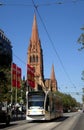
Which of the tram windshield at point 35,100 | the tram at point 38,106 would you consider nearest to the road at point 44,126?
the tram at point 38,106

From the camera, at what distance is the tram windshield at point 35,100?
39750 millimetres

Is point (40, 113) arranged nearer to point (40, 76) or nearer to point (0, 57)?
point (0, 57)

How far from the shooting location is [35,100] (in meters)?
39.8

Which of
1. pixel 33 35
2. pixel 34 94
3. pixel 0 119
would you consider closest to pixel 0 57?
pixel 34 94

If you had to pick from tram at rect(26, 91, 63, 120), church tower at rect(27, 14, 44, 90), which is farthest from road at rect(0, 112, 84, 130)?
church tower at rect(27, 14, 44, 90)

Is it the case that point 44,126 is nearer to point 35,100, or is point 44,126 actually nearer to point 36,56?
point 35,100

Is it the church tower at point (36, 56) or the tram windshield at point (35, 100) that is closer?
the tram windshield at point (35, 100)

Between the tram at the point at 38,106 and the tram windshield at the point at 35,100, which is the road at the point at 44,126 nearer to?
the tram at the point at 38,106

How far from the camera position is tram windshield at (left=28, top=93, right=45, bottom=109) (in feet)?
130

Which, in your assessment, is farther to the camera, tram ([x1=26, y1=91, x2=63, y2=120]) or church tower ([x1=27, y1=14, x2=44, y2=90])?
church tower ([x1=27, y1=14, x2=44, y2=90])

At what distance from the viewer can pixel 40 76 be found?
633 ft

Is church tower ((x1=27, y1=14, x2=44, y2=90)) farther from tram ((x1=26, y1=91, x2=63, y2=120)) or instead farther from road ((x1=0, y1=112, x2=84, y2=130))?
road ((x1=0, y1=112, x2=84, y2=130))

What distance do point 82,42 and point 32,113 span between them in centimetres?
819

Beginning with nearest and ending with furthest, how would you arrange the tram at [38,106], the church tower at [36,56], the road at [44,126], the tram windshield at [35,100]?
the road at [44,126] < the tram at [38,106] < the tram windshield at [35,100] < the church tower at [36,56]
